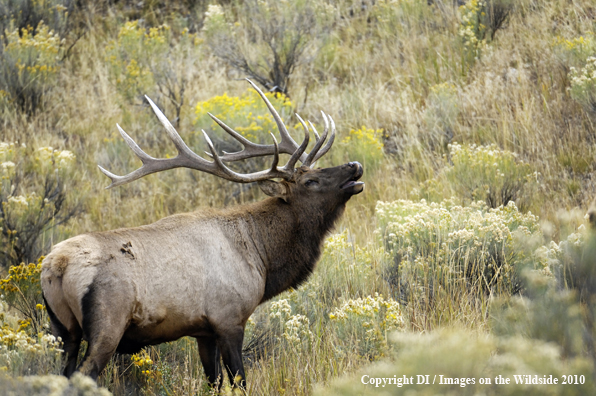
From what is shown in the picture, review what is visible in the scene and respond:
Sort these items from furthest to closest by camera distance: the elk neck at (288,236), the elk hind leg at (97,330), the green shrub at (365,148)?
1. the green shrub at (365,148)
2. the elk neck at (288,236)
3. the elk hind leg at (97,330)

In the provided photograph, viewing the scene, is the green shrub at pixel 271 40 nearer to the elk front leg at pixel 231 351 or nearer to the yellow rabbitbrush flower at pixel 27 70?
the yellow rabbitbrush flower at pixel 27 70

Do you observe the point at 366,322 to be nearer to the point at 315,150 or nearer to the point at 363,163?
the point at 315,150

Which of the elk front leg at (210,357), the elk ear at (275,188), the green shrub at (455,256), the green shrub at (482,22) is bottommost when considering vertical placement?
the elk front leg at (210,357)

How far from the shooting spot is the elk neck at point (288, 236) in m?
4.76

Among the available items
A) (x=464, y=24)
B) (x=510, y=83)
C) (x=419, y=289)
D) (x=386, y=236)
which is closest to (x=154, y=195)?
(x=386, y=236)

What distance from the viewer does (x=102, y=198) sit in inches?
321

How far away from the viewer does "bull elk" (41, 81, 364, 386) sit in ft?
12.0

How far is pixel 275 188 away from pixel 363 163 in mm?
3516

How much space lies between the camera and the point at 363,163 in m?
8.29

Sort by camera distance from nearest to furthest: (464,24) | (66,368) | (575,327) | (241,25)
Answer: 1. (575,327)
2. (66,368)
3. (464,24)
4. (241,25)

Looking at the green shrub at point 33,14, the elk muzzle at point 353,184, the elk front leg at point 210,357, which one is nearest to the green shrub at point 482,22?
the elk muzzle at point 353,184

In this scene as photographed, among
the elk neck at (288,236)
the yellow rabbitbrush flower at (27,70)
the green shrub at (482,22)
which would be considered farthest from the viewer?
the yellow rabbitbrush flower at (27,70)

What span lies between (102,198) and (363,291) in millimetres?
4255

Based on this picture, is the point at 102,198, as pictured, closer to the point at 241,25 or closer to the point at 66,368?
the point at 66,368
